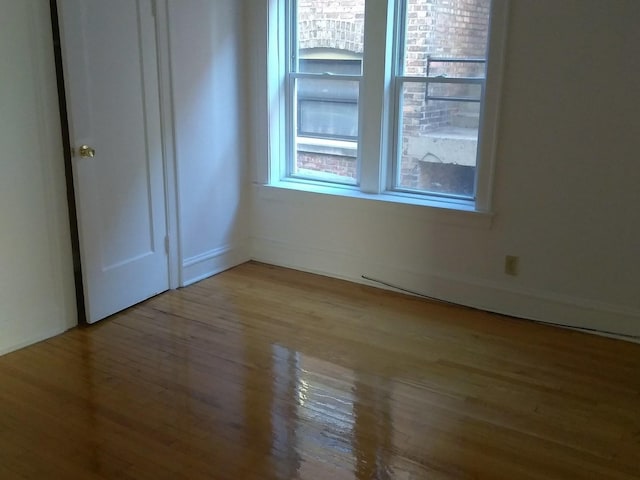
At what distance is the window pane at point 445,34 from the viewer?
3.57m

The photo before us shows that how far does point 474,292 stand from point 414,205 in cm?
62

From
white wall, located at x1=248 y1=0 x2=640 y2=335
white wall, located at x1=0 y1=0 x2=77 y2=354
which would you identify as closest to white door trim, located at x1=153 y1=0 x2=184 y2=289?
white wall, located at x1=0 y1=0 x2=77 y2=354

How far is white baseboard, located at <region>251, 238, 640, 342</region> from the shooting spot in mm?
3430

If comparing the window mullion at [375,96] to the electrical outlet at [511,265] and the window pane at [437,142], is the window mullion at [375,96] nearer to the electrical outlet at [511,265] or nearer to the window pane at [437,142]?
the window pane at [437,142]

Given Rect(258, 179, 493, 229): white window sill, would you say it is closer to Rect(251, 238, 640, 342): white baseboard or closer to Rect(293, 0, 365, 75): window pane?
Rect(251, 238, 640, 342): white baseboard

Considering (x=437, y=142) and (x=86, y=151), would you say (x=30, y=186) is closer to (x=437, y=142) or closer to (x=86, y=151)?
(x=86, y=151)

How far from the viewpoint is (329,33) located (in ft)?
13.5

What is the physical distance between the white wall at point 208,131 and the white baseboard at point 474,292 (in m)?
0.40

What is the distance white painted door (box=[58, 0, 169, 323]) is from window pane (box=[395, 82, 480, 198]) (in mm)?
1496

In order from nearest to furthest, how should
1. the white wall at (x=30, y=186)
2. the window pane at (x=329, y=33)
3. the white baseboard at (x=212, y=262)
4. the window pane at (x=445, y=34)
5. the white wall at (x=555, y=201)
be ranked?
the white wall at (x=30, y=186) → the white wall at (x=555, y=201) → the window pane at (x=445, y=34) → the window pane at (x=329, y=33) → the white baseboard at (x=212, y=262)

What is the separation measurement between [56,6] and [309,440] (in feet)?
7.62

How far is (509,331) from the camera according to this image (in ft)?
11.5

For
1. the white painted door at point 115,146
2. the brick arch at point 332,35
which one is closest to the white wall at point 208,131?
the white painted door at point 115,146

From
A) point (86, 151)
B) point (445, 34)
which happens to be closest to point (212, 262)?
point (86, 151)
